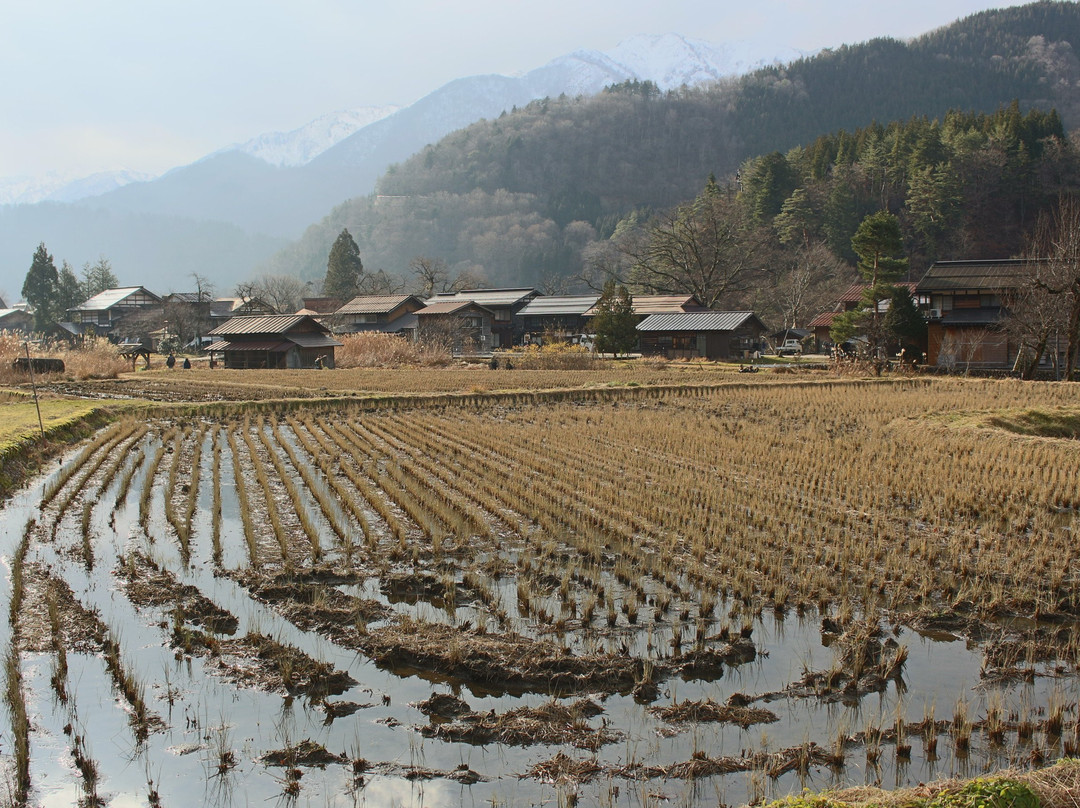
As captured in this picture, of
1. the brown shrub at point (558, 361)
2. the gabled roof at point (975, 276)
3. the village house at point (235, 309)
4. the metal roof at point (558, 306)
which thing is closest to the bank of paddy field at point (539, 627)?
the gabled roof at point (975, 276)

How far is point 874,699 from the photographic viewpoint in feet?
17.0

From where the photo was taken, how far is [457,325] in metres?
50.9

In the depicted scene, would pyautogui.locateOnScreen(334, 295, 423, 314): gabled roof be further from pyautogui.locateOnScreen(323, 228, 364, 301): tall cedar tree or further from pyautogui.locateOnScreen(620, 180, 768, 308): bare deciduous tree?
pyautogui.locateOnScreen(323, 228, 364, 301): tall cedar tree

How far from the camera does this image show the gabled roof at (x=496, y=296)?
59.5 meters

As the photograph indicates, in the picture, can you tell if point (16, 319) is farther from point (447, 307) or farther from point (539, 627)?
point (539, 627)

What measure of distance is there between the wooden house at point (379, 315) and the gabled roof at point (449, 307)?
1.06 meters

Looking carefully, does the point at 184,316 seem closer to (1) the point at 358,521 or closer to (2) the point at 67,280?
(2) the point at 67,280

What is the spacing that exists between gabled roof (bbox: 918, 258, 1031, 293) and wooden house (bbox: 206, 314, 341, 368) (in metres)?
28.5

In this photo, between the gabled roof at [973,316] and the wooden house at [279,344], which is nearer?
the gabled roof at [973,316]

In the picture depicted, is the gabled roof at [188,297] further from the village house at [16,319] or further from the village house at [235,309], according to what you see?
the village house at [16,319]

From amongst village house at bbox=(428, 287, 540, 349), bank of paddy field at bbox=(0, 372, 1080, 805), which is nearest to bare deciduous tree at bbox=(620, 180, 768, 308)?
village house at bbox=(428, 287, 540, 349)

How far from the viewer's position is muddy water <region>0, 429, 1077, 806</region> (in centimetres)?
425

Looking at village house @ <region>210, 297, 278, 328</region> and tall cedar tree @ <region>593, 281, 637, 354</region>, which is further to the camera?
village house @ <region>210, 297, 278, 328</region>

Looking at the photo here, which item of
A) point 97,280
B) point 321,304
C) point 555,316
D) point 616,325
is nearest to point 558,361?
point 616,325
